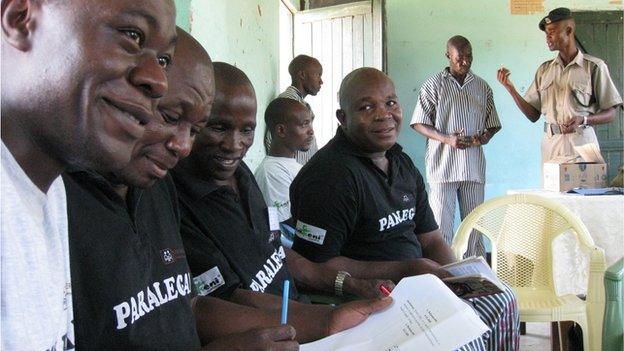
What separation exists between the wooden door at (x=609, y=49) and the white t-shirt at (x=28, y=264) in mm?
5471

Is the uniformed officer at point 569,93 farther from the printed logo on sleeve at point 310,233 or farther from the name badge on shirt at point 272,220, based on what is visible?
the name badge on shirt at point 272,220

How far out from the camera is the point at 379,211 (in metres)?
1.76

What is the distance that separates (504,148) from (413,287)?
441cm

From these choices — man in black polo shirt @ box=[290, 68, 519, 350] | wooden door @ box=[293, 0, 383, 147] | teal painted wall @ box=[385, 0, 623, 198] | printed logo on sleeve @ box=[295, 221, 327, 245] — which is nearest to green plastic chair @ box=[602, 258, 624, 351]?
man in black polo shirt @ box=[290, 68, 519, 350]

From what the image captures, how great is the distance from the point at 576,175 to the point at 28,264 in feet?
9.67

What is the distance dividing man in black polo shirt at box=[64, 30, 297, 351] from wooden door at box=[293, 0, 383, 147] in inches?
149

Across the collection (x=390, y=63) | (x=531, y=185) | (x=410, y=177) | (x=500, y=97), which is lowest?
(x=531, y=185)

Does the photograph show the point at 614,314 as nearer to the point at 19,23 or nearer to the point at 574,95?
the point at 19,23

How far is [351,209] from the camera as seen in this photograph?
1.72 meters

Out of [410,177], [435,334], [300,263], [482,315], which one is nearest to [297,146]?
[410,177]

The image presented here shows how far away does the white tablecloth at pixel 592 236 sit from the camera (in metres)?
2.64

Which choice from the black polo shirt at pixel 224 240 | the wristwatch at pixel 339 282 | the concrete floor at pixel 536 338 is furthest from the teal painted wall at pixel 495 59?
the black polo shirt at pixel 224 240

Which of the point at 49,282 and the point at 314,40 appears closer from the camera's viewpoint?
the point at 49,282

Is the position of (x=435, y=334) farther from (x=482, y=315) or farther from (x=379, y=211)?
(x=379, y=211)
